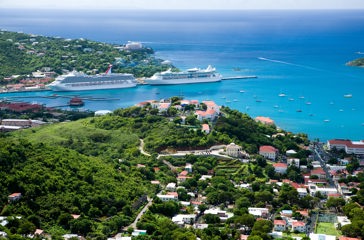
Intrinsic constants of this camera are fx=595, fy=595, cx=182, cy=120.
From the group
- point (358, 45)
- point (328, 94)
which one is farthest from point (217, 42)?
point (328, 94)

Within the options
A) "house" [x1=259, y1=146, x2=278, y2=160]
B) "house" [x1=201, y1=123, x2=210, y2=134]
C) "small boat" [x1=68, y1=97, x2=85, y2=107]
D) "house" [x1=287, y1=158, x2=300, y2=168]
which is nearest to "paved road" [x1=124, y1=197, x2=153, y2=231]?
"house" [x1=259, y1=146, x2=278, y2=160]

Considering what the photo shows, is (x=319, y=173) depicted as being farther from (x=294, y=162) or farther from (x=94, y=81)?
(x=94, y=81)

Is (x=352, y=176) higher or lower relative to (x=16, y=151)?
lower

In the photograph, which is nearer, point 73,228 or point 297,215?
point 73,228

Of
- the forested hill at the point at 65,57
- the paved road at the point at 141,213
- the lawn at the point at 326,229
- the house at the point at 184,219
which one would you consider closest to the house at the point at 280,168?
the lawn at the point at 326,229

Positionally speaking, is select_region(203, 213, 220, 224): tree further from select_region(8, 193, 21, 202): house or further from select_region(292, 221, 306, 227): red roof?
select_region(8, 193, 21, 202): house

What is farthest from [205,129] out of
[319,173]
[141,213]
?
[141,213]

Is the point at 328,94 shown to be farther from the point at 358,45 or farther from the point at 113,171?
Result: the point at 358,45

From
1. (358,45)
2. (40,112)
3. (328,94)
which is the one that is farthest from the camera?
(358,45)
